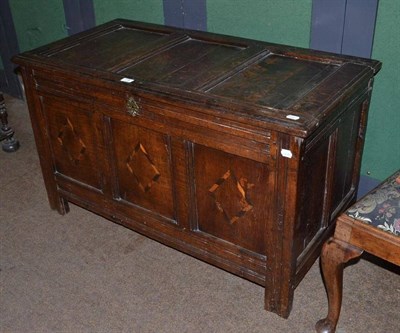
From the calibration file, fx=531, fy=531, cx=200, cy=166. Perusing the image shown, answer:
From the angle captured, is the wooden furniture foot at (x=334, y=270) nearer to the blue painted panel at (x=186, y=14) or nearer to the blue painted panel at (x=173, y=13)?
the blue painted panel at (x=186, y=14)

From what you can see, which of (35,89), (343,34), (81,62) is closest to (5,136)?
(35,89)

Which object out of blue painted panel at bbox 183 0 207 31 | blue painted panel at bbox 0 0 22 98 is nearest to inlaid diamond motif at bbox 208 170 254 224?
blue painted panel at bbox 183 0 207 31

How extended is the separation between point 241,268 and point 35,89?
1.20m

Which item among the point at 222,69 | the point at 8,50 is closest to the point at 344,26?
the point at 222,69

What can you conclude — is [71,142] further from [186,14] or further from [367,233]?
[367,233]

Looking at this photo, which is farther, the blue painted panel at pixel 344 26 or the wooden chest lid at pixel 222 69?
the blue painted panel at pixel 344 26

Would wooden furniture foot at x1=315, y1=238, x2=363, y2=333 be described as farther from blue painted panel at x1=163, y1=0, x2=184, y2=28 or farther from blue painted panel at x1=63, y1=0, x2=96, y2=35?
blue painted panel at x1=63, y1=0, x2=96, y2=35

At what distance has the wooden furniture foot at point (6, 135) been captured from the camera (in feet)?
10.8

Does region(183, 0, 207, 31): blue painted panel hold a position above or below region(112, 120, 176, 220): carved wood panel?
above

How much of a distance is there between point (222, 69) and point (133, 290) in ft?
3.28

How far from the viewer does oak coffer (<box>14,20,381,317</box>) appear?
180cm

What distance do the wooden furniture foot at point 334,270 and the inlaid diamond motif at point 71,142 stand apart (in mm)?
1172

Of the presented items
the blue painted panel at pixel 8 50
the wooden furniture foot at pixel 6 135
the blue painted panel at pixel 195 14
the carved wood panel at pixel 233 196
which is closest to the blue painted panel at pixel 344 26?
the blue painted panel at pixel 195 14

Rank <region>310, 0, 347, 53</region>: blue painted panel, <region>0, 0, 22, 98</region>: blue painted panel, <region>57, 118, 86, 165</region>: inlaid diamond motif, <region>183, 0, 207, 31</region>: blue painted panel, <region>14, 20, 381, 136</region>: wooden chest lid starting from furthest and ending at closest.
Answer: <region>0, 0, 22, 98</region>: blue painted panel, <region>183, 0, 207, 31</region>: blue painted panel, <region>57, 118, 86, 165</region>: inlaid diamond motif, <region>310, 0, 347, 53</region>: blue painted panel, <region>14, 20, 381, 136</region>: wooden chest lid
